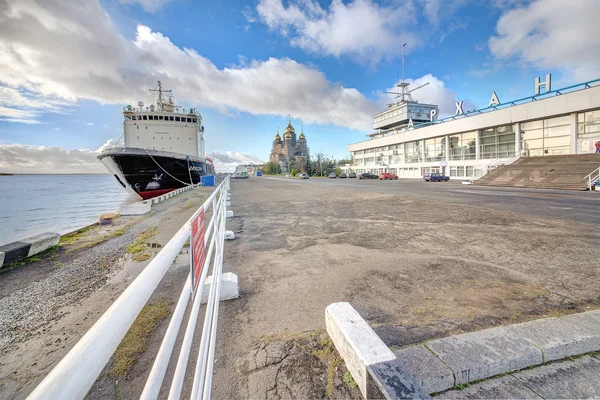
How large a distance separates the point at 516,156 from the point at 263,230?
118 feet

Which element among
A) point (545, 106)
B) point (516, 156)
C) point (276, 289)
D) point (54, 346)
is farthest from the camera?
point (516, 156)

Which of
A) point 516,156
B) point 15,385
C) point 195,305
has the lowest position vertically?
point 15,385

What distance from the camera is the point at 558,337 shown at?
83.8 inches

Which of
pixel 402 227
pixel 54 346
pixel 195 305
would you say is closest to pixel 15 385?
pixel 54 346

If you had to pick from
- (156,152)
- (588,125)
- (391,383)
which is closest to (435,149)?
(588,125)

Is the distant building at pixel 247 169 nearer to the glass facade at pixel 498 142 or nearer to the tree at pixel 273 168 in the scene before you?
the tree at pixel 273 168

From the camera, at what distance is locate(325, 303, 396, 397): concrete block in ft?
5.79

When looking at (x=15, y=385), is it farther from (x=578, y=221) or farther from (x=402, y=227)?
(x=578, y=221)

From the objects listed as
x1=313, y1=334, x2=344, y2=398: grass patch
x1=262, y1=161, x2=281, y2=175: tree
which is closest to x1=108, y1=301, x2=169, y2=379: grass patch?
x1=313, y1=334, x2=344, y2=398: grass patch

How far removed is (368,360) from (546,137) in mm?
39088

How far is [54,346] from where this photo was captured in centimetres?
241

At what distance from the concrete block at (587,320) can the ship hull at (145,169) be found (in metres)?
18.6

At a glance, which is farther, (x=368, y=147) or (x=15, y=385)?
(x=368, y=147)

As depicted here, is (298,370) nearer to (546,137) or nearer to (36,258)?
(36,258)
